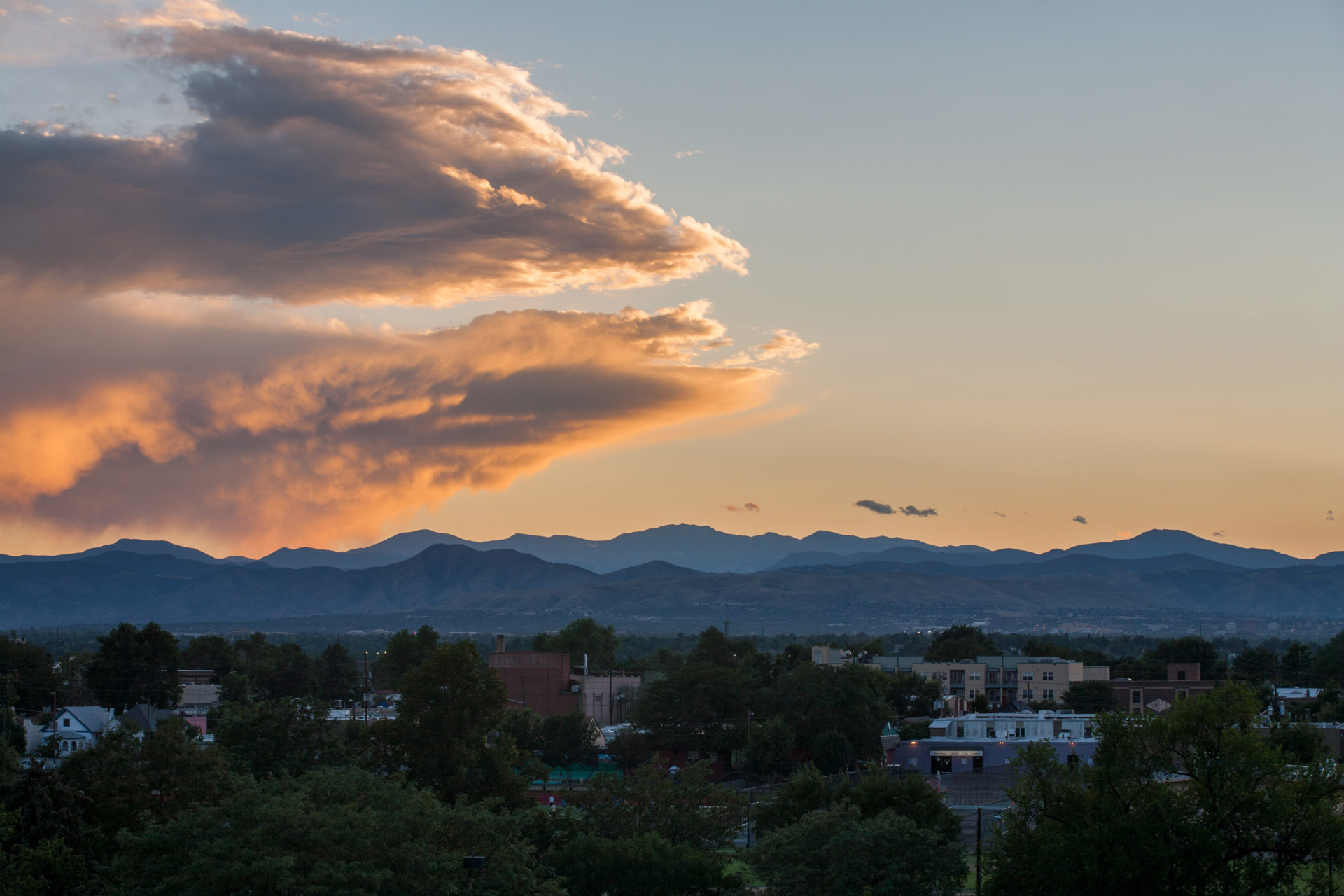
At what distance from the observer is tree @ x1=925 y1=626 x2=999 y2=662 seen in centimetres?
16600

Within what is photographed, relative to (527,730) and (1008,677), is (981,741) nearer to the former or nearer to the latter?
(527,730)

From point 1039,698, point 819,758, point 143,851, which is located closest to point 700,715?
point 819,758

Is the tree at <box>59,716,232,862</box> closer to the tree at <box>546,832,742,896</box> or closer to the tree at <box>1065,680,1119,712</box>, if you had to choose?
the tree at <box>546,832,742,896</box>

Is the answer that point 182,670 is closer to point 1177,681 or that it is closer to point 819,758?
point 819,758

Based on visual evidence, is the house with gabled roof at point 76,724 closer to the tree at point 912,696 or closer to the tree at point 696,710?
the tree at point 696,710

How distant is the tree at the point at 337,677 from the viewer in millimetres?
137500

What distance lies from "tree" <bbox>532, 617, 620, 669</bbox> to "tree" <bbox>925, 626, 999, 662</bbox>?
41891 mm

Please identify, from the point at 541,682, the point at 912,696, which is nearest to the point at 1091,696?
the point at 912,696

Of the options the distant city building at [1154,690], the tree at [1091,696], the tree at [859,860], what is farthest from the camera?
the tree at [1091,696]

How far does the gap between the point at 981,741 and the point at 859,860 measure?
198 feet

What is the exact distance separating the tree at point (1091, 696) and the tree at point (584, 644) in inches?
2235

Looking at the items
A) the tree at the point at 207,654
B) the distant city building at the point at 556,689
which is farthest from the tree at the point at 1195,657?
the tree at the point at 207,654

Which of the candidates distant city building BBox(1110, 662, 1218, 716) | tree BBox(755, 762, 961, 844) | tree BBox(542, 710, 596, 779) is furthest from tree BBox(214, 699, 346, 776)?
distant city building BBox(1110, 662, 1218, 716)

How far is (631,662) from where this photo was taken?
173 m
